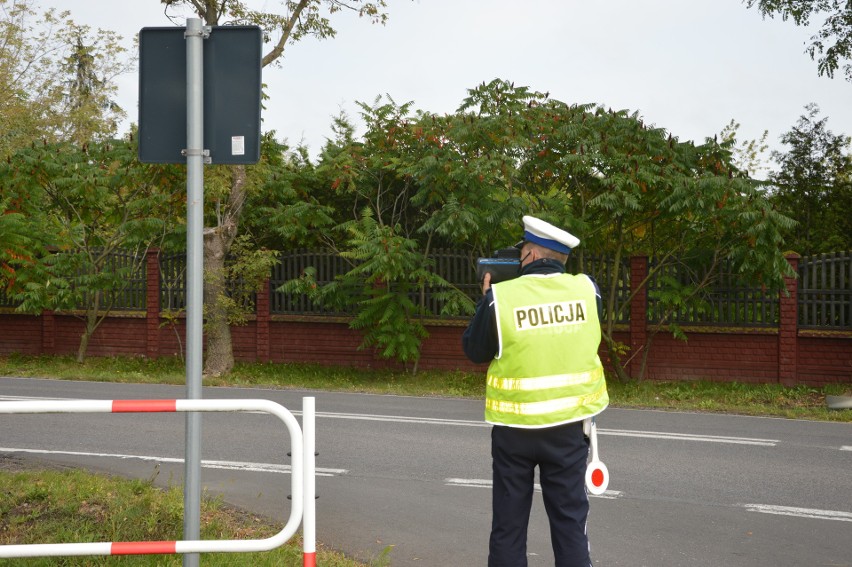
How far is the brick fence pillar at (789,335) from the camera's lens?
1553 centimetres

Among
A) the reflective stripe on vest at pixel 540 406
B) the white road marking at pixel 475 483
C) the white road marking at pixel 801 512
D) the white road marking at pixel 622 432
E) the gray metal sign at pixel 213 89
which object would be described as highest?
the gray metal sign at pixel 213 89

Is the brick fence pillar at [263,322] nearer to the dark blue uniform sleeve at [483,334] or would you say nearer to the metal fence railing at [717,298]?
the metal fence railing at [717,298]

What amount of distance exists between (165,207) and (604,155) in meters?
9.19

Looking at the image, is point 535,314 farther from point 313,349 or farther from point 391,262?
point 313,349

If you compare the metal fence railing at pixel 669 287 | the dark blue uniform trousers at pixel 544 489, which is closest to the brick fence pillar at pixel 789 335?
the metal fence railing at pixel 669 287

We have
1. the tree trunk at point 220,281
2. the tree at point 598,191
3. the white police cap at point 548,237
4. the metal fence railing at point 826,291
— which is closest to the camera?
the white police cap at point 548,237

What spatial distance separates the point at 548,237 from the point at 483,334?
22.7 inches

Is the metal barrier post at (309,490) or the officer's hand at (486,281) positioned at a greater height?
the officer's hand at (486,281)

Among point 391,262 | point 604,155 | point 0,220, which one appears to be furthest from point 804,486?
point 0,220

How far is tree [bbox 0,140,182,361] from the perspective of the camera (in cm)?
1914

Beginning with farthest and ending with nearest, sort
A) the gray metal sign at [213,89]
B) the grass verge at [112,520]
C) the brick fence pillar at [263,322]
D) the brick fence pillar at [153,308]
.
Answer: the brick fence pillar at [153,308]
the brick fence pillar at [263,322]
the grass verge at [112,520]
the gray metal sign at [213,89]

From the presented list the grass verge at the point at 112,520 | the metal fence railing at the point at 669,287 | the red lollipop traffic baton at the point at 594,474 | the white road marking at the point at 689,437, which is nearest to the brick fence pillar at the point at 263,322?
the metal fence railing at the point at 669,287

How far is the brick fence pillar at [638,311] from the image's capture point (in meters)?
16.4

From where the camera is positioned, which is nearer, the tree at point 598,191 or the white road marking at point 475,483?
the white road marking at point 475,483
